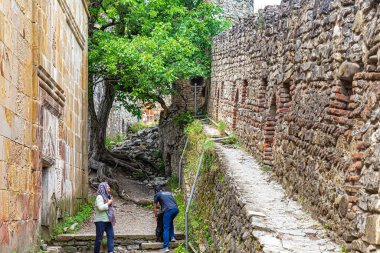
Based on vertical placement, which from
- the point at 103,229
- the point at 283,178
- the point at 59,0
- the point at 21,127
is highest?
the point at 59,0

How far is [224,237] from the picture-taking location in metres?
8.54

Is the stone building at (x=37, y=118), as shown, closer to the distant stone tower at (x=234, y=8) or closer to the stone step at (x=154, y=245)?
the stone step at (x=154, y=245)

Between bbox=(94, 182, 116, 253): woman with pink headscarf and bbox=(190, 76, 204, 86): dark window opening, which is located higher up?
bbox=(190, 76, 204, 86): dark window opening

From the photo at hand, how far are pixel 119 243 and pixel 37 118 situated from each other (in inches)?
163

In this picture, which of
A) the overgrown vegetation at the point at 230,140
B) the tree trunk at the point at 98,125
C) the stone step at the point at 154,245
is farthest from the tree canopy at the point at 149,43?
the stone step at the point at 154,245

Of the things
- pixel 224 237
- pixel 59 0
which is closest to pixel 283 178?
pixel 224 237

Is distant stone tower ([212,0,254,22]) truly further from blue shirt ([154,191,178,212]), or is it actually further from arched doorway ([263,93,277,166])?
blue shirt ([154,191,178,212])

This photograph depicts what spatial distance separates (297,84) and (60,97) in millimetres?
4944

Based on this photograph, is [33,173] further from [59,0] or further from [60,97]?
[59,0]

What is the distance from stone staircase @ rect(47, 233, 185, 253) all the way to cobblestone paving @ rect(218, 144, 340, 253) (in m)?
2.44

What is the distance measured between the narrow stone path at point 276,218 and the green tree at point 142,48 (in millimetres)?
7231

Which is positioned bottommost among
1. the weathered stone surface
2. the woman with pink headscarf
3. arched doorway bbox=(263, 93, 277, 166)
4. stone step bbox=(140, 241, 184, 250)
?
stone step bbox=(140, 241, 184, 250)

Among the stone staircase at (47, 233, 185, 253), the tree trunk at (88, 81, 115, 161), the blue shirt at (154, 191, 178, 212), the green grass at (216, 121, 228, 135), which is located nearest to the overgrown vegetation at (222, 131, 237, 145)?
the green grass at (216, 121, 228, 135)

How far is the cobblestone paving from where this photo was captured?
590cm
